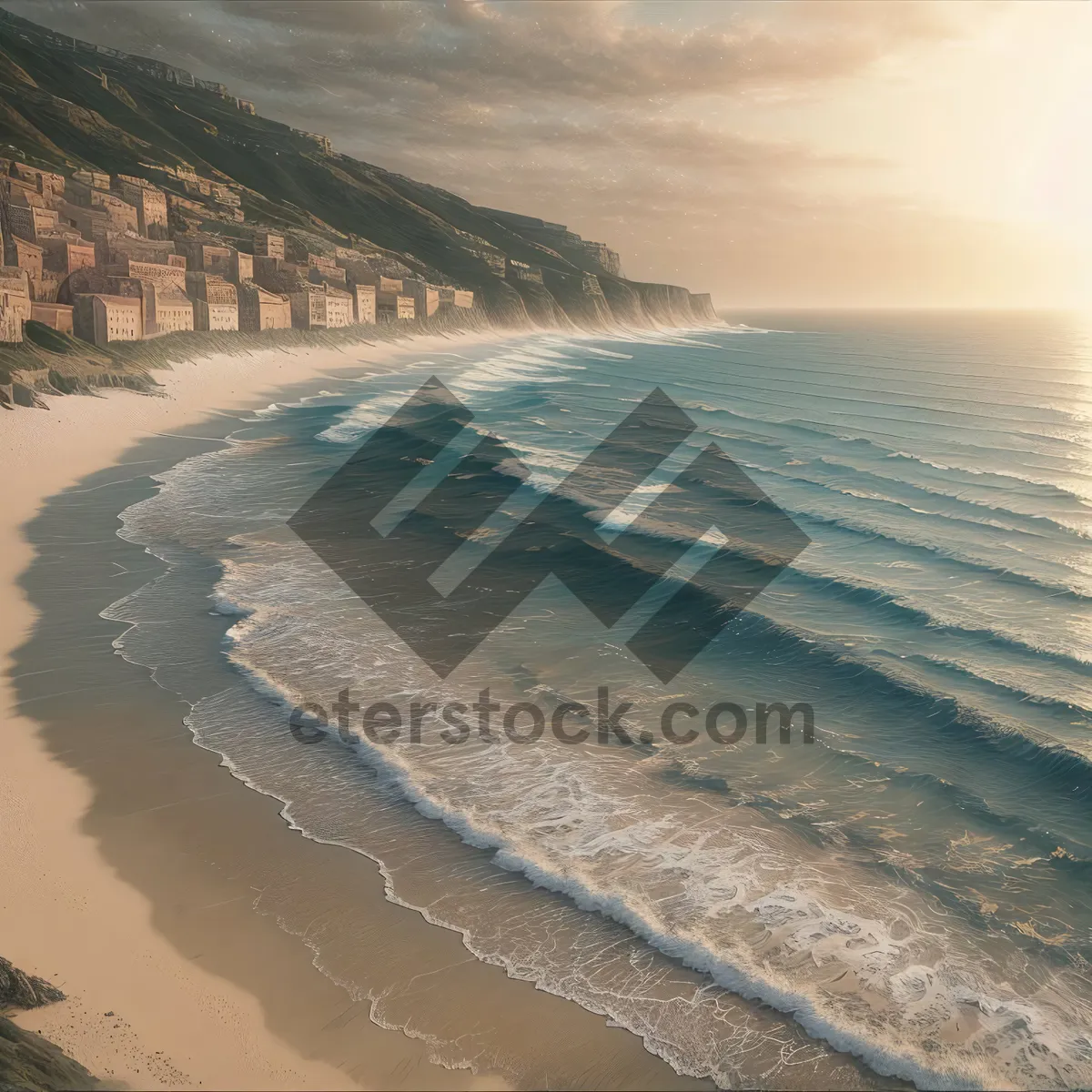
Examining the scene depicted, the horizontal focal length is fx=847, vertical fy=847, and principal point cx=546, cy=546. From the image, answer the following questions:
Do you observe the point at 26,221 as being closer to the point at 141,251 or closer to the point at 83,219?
the point at 141,251

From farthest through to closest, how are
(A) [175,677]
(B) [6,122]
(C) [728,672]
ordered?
(B) [6,122] → (C) [728,672] → (A) [175,677]

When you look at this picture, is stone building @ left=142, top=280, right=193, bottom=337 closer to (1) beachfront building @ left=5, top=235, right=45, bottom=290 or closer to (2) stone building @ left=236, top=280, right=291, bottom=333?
(1) beachfront building @ left=5, top=235, right=45, bottom=290

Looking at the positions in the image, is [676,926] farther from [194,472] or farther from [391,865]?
[194,472]

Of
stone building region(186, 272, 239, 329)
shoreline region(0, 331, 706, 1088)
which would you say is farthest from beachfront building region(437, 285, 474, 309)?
shoreline region(0, 331, 706, 1088)

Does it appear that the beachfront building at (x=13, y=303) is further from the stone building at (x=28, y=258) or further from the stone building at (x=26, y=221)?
the stone building at (x=26, y=221)

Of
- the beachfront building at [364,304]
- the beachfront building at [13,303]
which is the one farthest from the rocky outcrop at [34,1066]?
the beachfront building at [364,304]

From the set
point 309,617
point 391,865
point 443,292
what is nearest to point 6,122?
point 443,292

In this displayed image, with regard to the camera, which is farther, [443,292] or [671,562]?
[443,292]

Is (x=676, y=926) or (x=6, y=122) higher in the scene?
(x=6, y=122)
